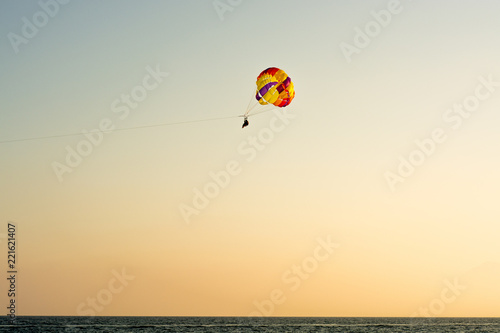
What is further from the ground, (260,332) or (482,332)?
(260,332)

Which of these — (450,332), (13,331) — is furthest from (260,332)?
(13,331)

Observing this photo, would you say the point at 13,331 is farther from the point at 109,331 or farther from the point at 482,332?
the point at 482,332

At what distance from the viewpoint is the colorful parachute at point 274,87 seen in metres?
48.7

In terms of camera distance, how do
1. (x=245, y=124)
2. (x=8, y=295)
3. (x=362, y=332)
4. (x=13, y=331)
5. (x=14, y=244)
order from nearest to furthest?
(x=245, y=124)
(x=14, y=244)
(x=8, y=295)
(x=13, y=331)
(x=362, y=332)

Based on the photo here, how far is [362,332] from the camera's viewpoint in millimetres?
127688

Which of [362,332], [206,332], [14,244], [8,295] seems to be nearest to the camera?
[14,244]

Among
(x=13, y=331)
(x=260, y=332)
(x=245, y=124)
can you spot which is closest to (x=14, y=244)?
(x=245, y=124)

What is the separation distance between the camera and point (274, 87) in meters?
48.8

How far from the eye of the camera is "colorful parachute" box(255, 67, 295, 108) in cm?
4872

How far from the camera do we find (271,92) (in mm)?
48875

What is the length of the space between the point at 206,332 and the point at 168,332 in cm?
912

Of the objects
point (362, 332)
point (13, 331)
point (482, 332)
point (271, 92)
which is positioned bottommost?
point (482, 332)

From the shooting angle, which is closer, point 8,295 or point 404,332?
point 8,295

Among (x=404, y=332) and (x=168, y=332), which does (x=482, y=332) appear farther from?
(x=168, y=332)
